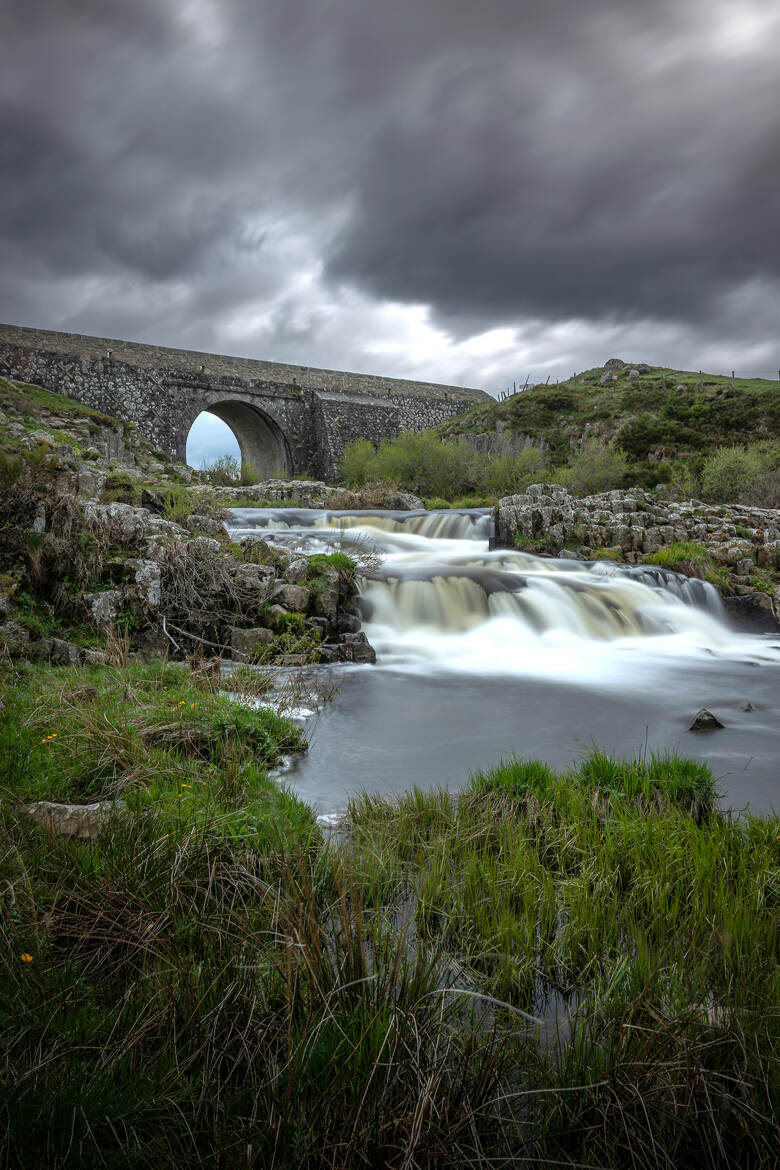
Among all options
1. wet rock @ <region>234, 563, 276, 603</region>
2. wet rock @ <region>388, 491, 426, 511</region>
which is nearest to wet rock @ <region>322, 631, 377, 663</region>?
wet rock @ <region>234, 563, 276, 603</region>

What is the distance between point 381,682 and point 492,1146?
18.6 feet

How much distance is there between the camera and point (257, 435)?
34.7 metres

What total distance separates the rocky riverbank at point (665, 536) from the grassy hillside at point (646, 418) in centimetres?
734

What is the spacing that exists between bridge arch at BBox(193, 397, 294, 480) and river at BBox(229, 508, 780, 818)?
19.5 m

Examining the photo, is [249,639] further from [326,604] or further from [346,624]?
[346,624]

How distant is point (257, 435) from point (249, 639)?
1158 inches

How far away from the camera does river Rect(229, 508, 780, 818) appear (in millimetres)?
4688

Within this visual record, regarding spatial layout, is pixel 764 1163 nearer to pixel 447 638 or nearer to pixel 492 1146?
pixel 492 1146

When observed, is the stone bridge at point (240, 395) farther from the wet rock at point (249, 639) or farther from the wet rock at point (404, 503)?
the wet rock at point (249, 639)

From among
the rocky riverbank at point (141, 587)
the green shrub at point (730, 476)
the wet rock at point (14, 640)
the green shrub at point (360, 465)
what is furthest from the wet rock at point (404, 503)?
the wet rock at point (14, 640)

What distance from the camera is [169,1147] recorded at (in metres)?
1.29

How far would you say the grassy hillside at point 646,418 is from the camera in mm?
26281

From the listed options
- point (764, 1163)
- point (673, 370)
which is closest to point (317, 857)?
point (764, 1163)

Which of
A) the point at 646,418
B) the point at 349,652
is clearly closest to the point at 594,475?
the point at 646,418
